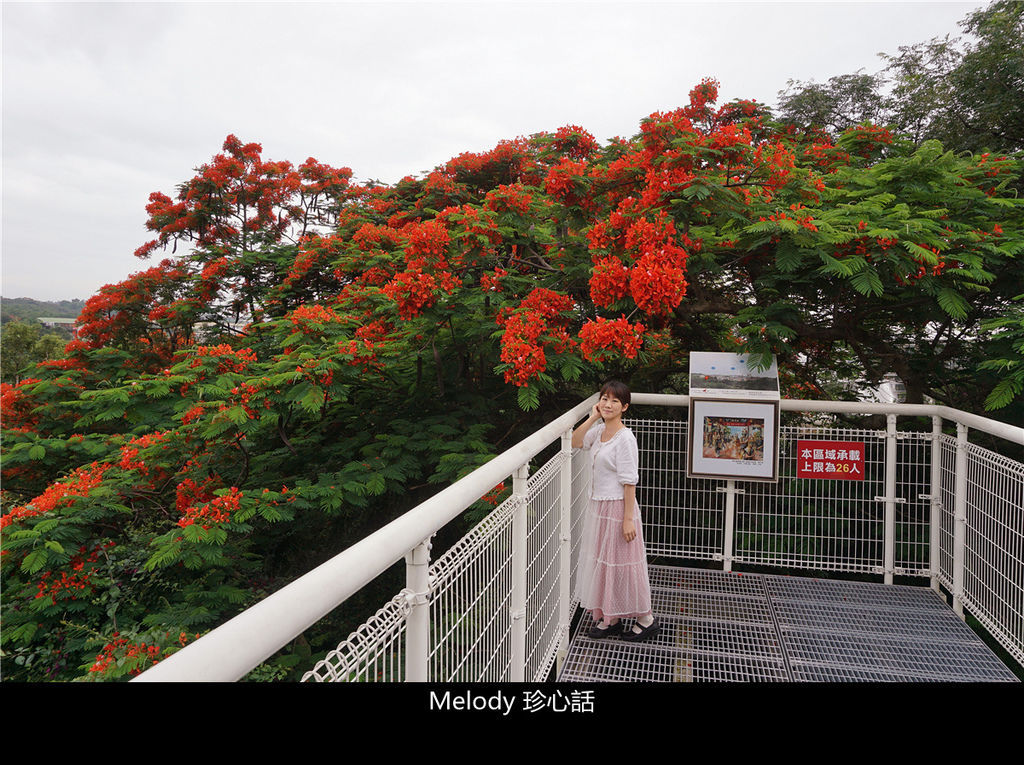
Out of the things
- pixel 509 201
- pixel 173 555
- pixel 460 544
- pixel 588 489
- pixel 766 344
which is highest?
pixel 509 201

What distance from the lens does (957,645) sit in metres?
3.38

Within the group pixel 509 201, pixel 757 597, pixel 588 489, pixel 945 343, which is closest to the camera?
pixel 588 489

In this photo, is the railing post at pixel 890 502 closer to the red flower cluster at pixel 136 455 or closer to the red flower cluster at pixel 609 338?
the red flower cluster at pixel 609 338

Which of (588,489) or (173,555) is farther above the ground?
(588,489)

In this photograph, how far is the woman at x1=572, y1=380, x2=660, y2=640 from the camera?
2.95 metres

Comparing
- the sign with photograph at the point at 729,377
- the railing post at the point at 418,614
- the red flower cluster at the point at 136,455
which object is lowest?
the red flower cluster at the point at 136,455

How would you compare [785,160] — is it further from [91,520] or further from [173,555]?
[91,520]

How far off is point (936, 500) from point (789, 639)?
1.59 meters

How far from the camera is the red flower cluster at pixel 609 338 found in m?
4.00

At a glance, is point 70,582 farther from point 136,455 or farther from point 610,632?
point 610,632

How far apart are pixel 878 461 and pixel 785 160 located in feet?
7.37

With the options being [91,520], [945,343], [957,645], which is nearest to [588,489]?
[957,645]

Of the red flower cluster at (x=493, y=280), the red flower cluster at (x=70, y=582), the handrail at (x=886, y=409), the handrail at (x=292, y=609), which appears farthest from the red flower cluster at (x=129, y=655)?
the handrail at (x=886, y=409)

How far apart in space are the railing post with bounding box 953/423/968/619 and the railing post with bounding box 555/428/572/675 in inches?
98.9
